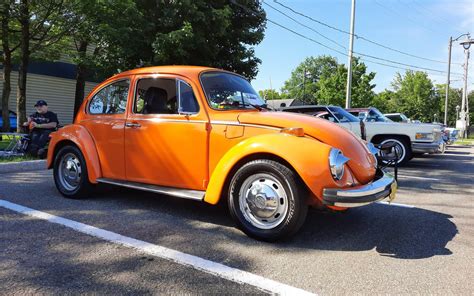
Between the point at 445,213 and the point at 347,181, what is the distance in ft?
7.78

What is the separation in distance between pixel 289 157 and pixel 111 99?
288 centimetres

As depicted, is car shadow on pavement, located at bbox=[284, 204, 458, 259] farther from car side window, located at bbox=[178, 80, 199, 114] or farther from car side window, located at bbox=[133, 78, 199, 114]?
car side window, located at bbox=[133, 78, 199, 114]

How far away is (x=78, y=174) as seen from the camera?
5.40 m

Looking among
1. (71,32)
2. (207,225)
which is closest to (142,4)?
(71,32)

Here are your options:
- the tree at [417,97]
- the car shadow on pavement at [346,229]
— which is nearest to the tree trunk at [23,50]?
the car shadow on pavement at [346,229]

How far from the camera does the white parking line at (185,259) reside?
2.83m

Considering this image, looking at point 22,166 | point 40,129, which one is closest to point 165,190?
point 22,166

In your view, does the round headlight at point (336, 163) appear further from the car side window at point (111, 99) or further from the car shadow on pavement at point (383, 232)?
the car side window at point (111, 99)

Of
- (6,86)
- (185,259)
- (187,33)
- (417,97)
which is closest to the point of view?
(185,259)

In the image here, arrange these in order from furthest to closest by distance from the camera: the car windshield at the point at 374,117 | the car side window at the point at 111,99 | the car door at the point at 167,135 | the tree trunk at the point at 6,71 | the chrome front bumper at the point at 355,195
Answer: the tree trunk at the point at 6,71 < the car windshield at the point at 374,117 < the car side window at the point at 111,99 < the car door at the point at 167,135 < the chrome front bumper at the point at 355,195

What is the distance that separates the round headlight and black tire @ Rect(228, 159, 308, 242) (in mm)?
322

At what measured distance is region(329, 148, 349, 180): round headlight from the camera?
3538 mm

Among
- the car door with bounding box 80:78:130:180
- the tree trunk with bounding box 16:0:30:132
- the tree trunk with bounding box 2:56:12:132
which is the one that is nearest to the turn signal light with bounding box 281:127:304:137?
the car door with bounding box 80:78:130:180

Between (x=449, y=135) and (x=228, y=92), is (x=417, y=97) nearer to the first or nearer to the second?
(x=449, y=135)
